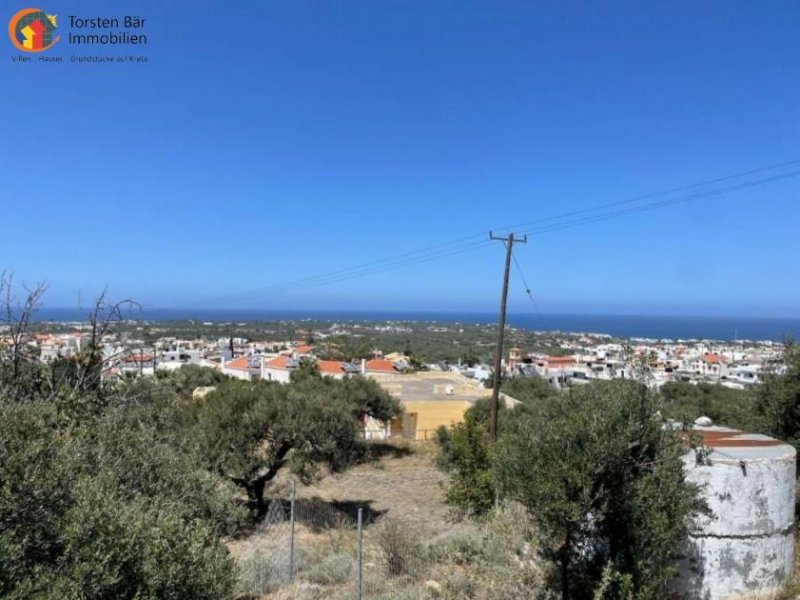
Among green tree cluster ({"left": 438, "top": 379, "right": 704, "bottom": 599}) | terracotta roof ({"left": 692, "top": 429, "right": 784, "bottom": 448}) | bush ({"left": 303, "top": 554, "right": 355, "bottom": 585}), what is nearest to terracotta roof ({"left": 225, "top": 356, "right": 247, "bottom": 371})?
bush ({"left": 303, "top": 554, "right": 355, "bottom": 585})

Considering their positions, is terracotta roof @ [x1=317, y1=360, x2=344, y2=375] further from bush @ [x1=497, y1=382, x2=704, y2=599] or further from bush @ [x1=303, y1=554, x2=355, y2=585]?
bush @ [x1=497, y1=382, x2=704, y2=599]

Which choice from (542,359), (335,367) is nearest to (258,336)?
(542,359)

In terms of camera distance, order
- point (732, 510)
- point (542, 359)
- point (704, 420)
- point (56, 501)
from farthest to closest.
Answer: point (542, 359)
point (704, 420)
point (732, 510)
point (56, 501)

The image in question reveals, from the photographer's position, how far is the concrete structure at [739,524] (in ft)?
23.2

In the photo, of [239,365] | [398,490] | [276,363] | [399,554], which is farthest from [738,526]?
[239,365]

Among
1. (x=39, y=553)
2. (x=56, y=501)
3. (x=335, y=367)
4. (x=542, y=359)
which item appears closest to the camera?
(x=39, y=553)

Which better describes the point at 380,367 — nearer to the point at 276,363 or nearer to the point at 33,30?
the point at 276,363

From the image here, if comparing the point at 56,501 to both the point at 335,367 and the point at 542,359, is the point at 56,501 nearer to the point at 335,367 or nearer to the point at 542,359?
the point at 335,367

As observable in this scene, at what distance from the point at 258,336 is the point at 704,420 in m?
136

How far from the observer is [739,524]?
7.14m

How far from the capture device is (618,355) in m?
8.03

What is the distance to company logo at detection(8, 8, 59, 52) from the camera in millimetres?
12133

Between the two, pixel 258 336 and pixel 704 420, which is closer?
pixel 704 420

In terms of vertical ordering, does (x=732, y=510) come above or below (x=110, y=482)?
below
